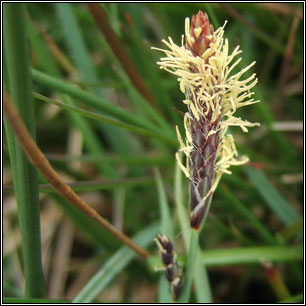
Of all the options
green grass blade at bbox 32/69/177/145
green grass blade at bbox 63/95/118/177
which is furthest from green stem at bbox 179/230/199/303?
green grass blade at bbox 63/95/118/177

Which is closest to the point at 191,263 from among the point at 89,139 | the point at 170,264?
the point at 170,264

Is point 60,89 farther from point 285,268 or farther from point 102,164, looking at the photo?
point 285,268

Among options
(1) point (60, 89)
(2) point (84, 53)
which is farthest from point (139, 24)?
(1) point (60, 89)

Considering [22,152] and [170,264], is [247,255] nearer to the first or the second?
[170,264]

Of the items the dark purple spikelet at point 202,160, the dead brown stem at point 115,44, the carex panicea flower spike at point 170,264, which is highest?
the dead brown stem at point 115,44

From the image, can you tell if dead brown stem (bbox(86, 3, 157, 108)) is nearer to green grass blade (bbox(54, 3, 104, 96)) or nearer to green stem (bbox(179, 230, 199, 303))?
green grass blade (bbox(54, 3, 104, 96))

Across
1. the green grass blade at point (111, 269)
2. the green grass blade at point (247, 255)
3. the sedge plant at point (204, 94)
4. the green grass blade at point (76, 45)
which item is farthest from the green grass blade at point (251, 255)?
the green grass blade at point (76, 45)

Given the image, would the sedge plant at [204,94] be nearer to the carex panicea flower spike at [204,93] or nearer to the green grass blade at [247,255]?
the carex panicea flower spike at [204,93]
